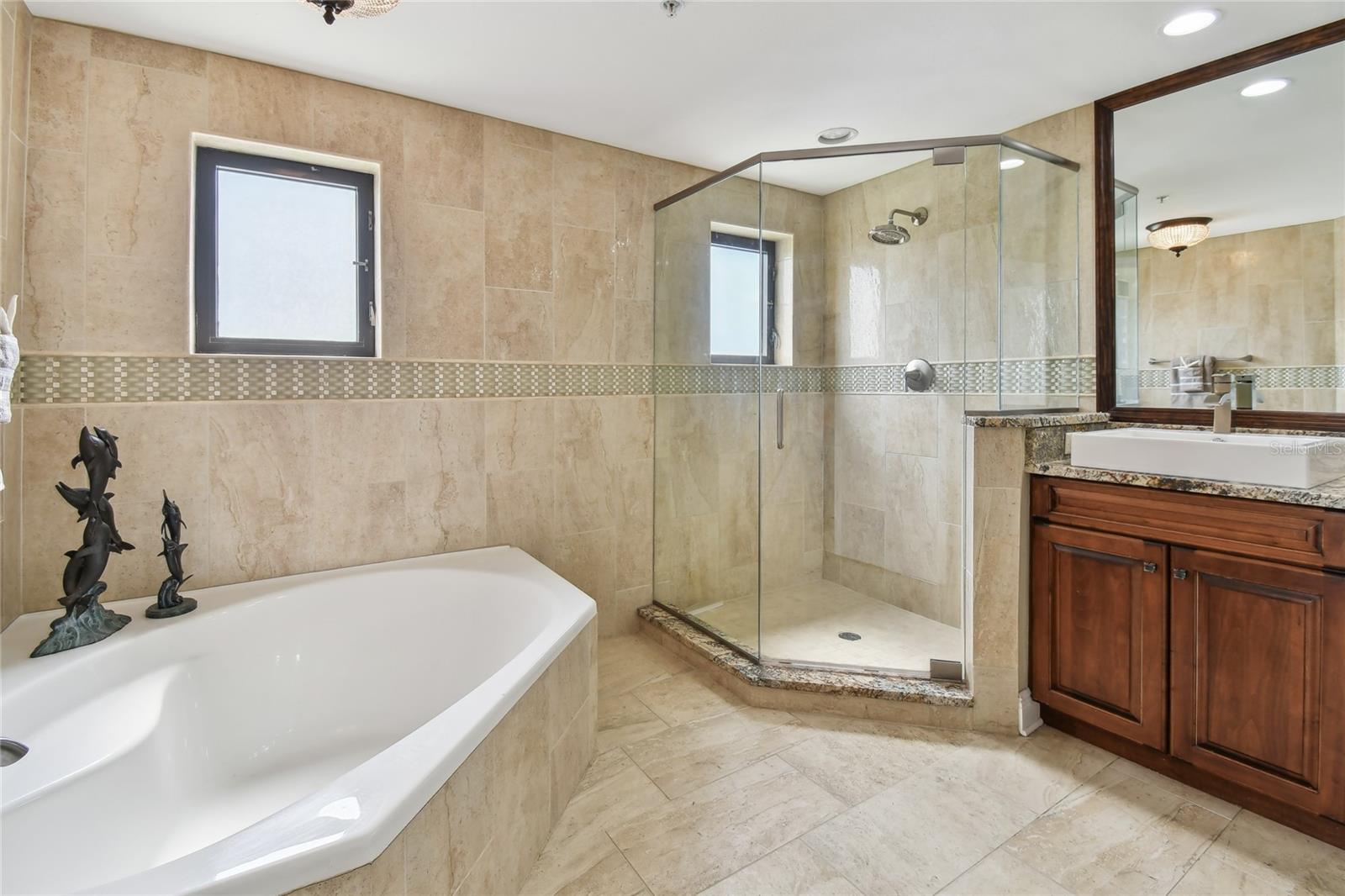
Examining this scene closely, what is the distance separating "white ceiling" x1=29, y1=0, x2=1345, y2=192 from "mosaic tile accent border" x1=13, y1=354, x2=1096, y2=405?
3.11ft

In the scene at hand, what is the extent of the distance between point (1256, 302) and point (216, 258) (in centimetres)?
358

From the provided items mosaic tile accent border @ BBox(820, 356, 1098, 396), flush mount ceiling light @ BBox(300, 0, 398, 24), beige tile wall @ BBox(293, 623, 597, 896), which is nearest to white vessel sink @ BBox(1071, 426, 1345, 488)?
mosaic tile accent border @ BBox(820, 356, 1098, 396)

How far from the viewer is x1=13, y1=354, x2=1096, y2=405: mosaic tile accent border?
78.9 inches

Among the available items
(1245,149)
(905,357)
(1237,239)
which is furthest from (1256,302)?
(905,357)

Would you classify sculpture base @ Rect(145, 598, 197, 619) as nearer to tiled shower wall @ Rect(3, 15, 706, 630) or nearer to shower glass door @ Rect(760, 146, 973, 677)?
tiled shower wall @ Rect(3, 15, 706, 630)

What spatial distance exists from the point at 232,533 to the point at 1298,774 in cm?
331

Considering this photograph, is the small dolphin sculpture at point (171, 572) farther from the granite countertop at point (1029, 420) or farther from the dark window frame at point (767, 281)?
the granite countertop at point (1029, 420)

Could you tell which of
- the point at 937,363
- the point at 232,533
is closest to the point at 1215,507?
the point at 937,363

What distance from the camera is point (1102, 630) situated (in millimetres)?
2014

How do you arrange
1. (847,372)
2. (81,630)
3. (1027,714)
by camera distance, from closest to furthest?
(81,630) < (1027,714) < (847,372)

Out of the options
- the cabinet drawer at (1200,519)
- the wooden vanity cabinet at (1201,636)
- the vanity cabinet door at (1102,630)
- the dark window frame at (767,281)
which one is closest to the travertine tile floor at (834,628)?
the vanity cabinet door at (1102,630)

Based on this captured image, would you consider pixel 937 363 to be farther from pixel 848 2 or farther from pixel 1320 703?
pixel 1320 703

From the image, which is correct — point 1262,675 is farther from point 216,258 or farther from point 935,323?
point 216,258

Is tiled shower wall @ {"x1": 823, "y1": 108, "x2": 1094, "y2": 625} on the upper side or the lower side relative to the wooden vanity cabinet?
upper
